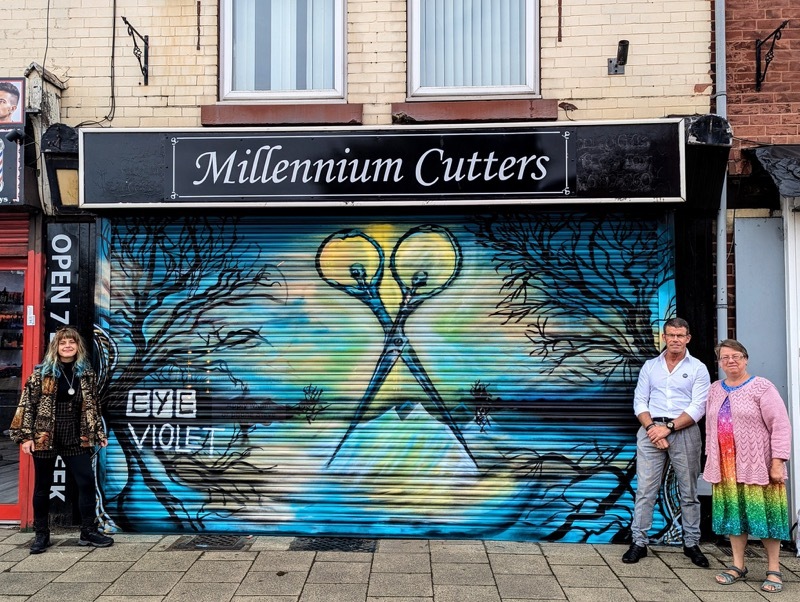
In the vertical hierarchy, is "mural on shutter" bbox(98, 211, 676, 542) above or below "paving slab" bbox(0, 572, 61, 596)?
above

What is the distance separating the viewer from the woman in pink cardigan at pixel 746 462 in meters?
4.81

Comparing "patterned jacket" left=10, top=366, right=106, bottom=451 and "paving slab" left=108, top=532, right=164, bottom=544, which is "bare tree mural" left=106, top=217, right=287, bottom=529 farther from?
"patterned jacket" left=10, top=366, right=106, bottom=451

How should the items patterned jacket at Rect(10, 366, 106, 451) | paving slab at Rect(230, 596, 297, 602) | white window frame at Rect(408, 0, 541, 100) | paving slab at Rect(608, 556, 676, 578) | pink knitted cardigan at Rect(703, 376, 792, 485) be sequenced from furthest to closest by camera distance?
white window frame at Rect(408, 0, 541, 100) < patterned jacket at Rect(10, 366, 106, 451) < paving slab at Rect(608, 556, 676, 578) < pink knitted cardigan at Rect(703, 376, 792, 485) < paving slab at Rect(230, 596, 297, 602)

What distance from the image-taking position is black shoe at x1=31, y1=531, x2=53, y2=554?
17.9 ft

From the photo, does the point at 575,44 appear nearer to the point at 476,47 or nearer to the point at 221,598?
the point at 476,47

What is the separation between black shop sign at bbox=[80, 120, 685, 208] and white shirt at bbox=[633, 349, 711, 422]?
144 centimetres

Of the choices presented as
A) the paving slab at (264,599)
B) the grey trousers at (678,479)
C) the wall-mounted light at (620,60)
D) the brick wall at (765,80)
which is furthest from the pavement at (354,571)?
the wall-mounted light at (620,60)

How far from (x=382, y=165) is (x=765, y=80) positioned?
3.59 metres

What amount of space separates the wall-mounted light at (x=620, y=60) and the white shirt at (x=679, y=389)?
8.61 feet

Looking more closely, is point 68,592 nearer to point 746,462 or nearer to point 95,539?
point 95,539

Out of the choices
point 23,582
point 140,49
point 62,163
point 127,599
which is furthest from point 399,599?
point 140,49

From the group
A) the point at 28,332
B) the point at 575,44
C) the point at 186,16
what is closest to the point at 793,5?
the point at 575,44

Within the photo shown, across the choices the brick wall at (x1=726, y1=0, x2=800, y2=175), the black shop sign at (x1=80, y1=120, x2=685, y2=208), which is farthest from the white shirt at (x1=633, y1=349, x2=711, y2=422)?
the brick wall at (x1=726, y1=0, x2=800, y2=175)

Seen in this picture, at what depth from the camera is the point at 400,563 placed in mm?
5195
